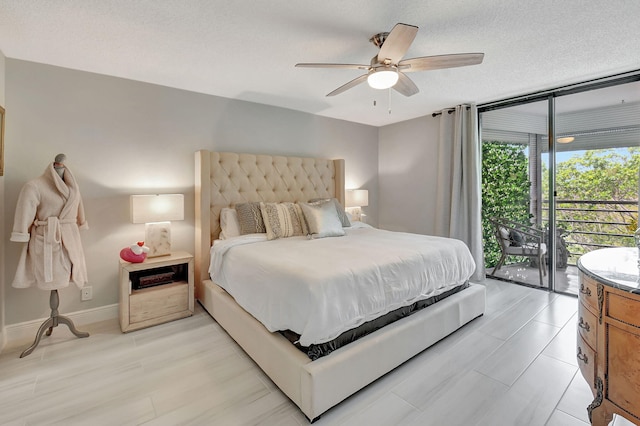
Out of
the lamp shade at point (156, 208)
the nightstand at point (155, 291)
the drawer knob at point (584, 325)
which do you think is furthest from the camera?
the lamp shade at point (156, 208)

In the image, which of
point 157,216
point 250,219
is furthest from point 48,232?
point 250,219

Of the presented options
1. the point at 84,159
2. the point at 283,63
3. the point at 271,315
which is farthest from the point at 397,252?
the point at 84,159

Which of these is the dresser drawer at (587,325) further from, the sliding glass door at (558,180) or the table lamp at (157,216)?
the table lamp at (157,216)

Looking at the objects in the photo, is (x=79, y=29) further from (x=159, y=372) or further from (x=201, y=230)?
(x=159, y=372)

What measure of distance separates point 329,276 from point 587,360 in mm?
1365

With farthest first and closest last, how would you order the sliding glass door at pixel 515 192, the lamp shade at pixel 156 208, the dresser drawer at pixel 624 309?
the sliding glass door at pixel 515 192 < the lamp shade at pixel 156 208 < the dresser drawer at pixel 624 309

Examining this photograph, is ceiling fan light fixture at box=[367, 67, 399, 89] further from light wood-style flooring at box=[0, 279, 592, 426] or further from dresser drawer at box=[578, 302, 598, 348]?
light wood-style flooring at box=[0, 279, 592, 426]

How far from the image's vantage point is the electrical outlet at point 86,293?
276 cm

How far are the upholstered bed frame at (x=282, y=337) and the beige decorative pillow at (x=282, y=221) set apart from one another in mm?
478

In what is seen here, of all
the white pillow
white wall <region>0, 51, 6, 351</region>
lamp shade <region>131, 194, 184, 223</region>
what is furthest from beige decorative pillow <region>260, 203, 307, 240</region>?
white wall <region>0, 51, 6, 351</region>

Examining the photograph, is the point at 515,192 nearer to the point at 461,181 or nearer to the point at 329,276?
the point at 461,181

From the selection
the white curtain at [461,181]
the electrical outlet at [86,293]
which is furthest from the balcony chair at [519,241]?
the electrical outlet at [86,293]

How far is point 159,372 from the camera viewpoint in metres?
2.06

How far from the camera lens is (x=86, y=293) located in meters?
2.78
